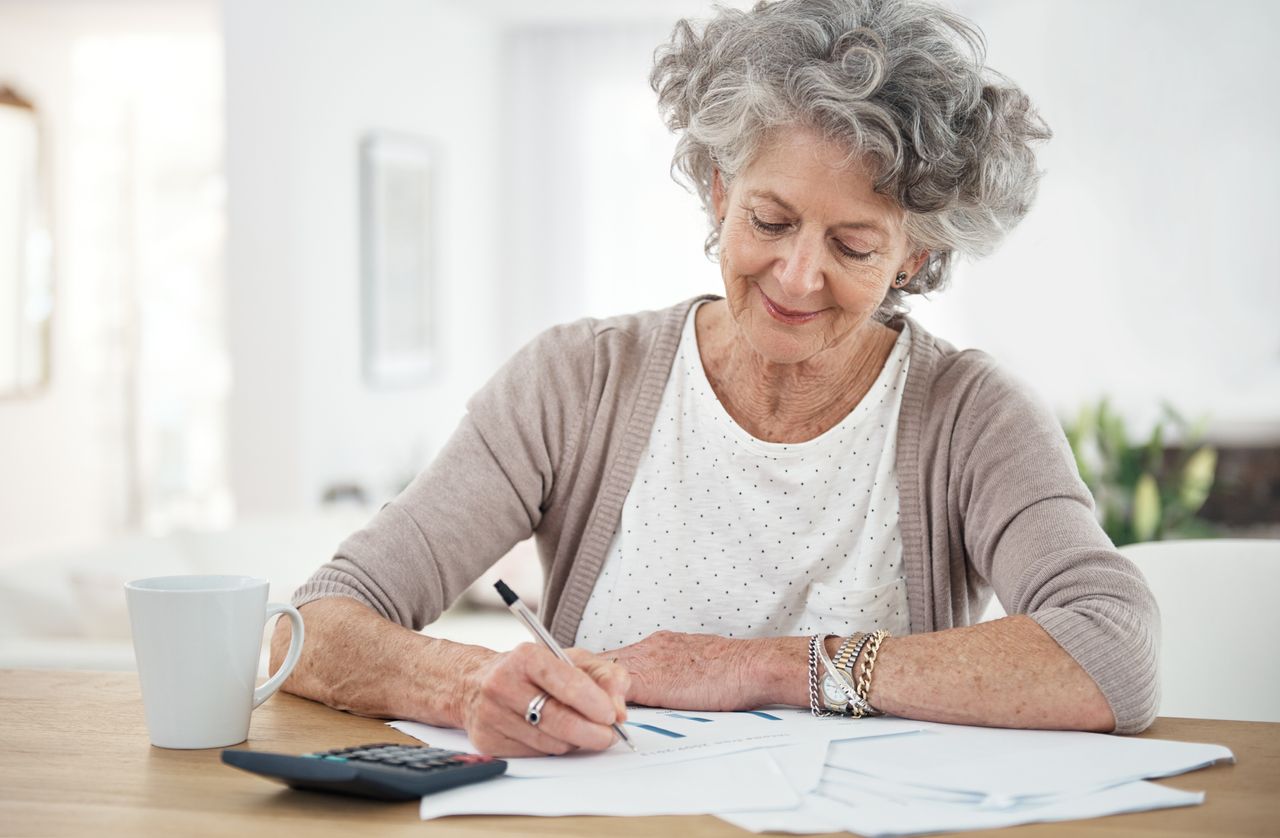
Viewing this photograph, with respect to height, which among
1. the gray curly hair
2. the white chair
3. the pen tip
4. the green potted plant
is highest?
the gray curly hair

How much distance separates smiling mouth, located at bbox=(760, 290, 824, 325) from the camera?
1490 millimetres

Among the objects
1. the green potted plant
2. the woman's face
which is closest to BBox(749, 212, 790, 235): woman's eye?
the woman's face

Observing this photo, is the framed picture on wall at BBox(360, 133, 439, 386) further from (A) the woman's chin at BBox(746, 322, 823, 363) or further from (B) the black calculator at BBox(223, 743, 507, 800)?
(B) the black calculator at BBox(223, 743, 507, 800)

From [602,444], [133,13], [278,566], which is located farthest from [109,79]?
[602,444]

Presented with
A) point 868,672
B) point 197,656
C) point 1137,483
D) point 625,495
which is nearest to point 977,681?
point 868,672

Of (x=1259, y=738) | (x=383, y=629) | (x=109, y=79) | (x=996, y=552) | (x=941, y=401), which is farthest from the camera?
(x=109, y=79)

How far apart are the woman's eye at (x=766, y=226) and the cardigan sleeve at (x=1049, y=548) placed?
1.02 ft

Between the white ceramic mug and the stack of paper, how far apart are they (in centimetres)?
16

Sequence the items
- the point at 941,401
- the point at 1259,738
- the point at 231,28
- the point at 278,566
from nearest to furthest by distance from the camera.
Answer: the point at 1259,738, the point at 941,401, the point at 278,566, the point at 231,28

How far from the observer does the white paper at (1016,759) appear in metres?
0.98

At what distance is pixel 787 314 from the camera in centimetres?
149

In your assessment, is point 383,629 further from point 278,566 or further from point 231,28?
point 231,28

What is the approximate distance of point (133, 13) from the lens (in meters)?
5.72

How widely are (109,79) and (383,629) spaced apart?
6635 millimetres
